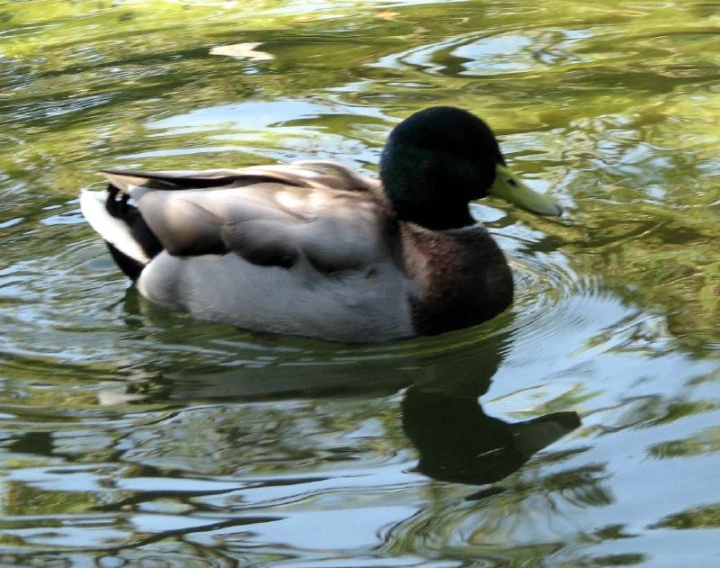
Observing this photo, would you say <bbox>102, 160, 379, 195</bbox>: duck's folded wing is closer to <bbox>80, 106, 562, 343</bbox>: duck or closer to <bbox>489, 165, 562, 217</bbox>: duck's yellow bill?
<bbox>80, 106, 562, 343</bbox>: duck

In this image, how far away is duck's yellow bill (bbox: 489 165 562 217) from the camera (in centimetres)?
639

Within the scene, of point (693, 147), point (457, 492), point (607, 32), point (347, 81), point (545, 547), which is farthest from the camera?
point (607, 32)

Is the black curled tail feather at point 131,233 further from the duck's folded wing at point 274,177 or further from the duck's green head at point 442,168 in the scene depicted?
the duck's green head at point 442,168

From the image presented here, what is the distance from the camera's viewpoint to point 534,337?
19.9 ft

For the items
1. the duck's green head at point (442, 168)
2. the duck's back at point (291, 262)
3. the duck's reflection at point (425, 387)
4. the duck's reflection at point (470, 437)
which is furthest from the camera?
the duck's green head at point (442, 168)

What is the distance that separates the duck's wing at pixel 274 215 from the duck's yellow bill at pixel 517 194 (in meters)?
0.53

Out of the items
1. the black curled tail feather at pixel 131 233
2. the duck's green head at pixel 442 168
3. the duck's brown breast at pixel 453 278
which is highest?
the duck's green head at pixel 442 168

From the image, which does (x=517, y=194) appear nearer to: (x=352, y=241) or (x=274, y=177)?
(x=352, y=241)

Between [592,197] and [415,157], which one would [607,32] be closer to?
[592,197]

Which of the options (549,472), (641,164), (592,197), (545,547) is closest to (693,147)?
(641,164)

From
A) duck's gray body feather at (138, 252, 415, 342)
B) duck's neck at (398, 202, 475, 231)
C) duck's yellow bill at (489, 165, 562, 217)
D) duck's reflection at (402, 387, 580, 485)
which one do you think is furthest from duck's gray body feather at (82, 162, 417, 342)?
duck's reflection at (402, 387, 580, 485)

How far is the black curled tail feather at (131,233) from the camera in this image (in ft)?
22.4

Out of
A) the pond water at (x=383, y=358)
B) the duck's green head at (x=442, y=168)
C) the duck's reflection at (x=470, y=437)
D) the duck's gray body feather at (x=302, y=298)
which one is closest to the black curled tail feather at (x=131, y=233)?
the pond water at (x=383, y=358)

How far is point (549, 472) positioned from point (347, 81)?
5.77 metres
